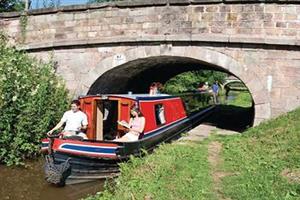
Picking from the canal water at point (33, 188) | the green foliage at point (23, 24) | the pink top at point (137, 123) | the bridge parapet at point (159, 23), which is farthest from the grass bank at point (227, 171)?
the green foliage at point (23, 24)

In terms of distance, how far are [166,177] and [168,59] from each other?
613 centimetres

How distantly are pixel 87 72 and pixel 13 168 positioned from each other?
3.78 metres

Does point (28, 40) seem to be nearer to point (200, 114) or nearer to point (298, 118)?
point (200, 114)

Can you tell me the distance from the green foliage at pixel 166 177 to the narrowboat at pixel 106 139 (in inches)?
20.9

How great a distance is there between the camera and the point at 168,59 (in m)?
12.2

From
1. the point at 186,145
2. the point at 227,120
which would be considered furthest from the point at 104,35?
the point at 227,120

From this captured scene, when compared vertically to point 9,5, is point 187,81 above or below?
below

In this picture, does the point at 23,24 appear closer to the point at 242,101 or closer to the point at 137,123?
the point at 137,123

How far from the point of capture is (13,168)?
909cm

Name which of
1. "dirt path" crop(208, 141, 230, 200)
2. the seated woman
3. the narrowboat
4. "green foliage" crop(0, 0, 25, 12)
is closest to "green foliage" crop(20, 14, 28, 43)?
the narrowboat

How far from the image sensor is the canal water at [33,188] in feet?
24.7

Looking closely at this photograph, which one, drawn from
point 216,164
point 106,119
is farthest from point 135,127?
point 216,164

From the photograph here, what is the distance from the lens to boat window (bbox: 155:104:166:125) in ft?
34.5

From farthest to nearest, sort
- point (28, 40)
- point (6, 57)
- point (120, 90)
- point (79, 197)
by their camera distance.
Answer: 1. point (120, 90)
2. point (28, 40)
3. point (6, 57)
4. point (79, 197)
